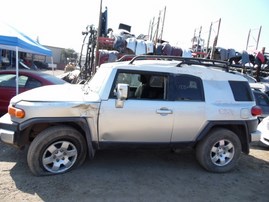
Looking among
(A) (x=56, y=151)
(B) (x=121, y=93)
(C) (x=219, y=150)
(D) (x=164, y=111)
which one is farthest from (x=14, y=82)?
(C) (x=219, y=150)

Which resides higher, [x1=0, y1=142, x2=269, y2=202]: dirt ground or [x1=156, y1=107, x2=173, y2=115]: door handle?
[x1=156, y1=107, x2=173, y2=115]: door handle

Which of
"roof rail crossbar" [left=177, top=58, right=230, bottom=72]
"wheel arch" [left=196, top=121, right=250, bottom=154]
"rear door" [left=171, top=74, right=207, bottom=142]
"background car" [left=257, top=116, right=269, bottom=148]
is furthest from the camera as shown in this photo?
"background car" [left=257, top=116, right=269, bottom=148]

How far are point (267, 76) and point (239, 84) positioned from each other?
1324cm

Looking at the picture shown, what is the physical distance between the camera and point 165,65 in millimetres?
5281

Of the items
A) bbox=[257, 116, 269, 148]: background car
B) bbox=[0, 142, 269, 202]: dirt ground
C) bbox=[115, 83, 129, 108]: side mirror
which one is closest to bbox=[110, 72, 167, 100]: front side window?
bbox=[115, 83, 129, 108]: side mirror

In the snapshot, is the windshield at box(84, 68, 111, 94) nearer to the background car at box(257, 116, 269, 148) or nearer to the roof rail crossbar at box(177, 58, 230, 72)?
the roof rail crossbar at box(177, 58, 230, 72)

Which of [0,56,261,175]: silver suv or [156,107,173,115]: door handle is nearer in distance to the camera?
[0,56,261,175]: silver suv

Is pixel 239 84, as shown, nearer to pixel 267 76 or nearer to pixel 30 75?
pixel 30 75

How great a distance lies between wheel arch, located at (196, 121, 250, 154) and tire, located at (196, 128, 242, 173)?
0.12 m

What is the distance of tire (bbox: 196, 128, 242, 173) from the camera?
17.7 feet

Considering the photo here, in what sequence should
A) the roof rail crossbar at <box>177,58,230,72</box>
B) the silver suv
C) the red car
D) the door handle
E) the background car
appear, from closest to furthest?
1. the silver suv
2. the door handle
3. the roof rail crossbar at <box>177,58,230,72</box>
4. the background car
5. the red car

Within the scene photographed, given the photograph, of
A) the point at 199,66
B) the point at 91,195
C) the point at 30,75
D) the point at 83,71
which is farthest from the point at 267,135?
the point at 83,71

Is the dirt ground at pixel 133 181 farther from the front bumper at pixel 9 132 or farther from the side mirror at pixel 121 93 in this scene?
the side mirror at pixel 121 93

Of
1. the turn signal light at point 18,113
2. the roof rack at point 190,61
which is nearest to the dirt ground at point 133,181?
the turn signal light at point 18,113
